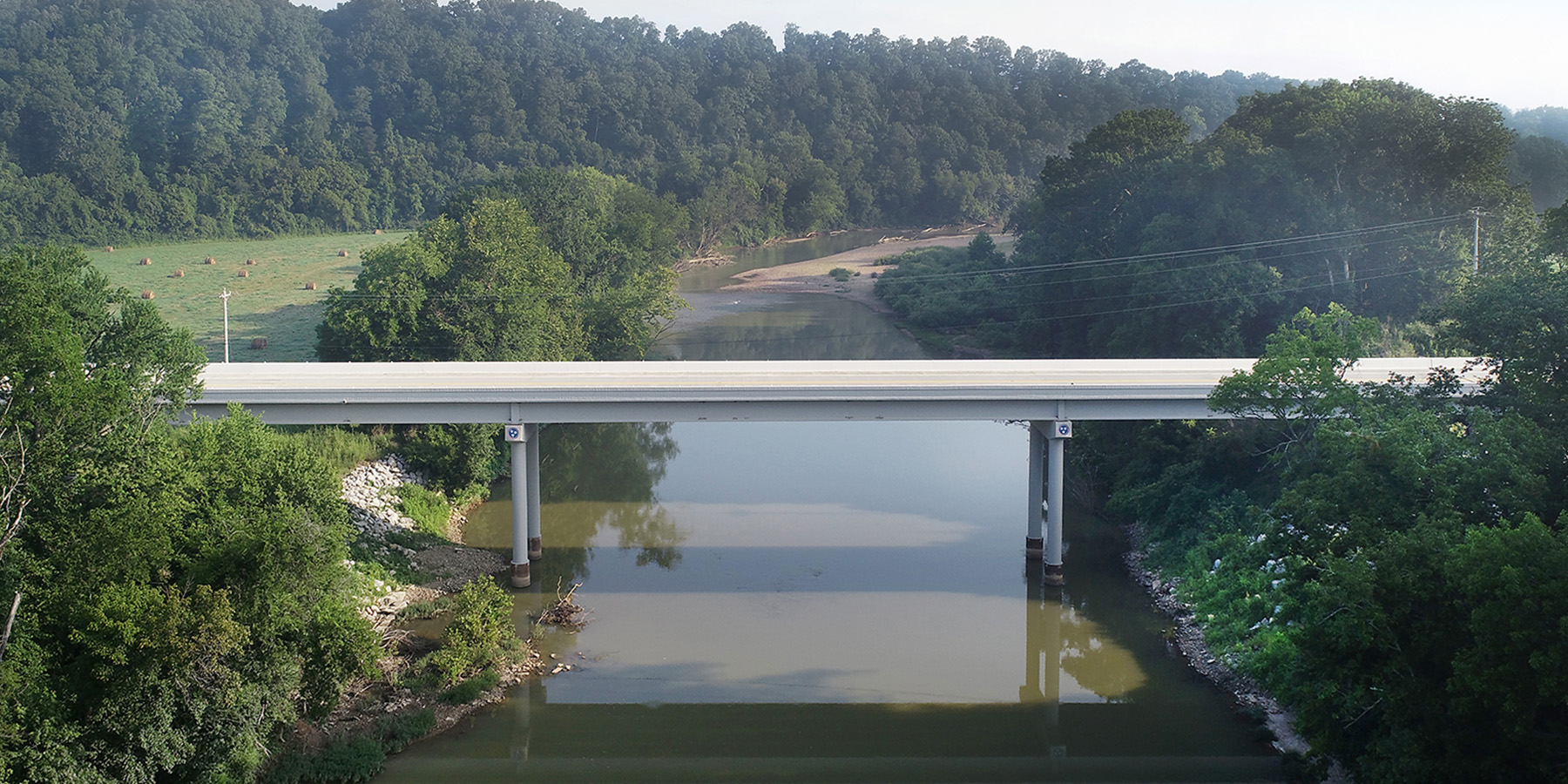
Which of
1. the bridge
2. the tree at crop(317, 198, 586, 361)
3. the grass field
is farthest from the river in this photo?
the grass field

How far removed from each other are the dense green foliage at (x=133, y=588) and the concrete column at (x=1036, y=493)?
18.1 metres

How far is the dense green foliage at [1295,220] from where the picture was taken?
49.0m

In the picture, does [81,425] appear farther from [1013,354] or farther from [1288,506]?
[1013,354]

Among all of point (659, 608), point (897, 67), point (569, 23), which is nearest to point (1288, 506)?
point (659, 608)

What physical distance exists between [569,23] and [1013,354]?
11363cm

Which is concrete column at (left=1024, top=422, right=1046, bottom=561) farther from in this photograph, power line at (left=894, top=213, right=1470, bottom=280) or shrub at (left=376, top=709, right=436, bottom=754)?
power line at (left=894, top=213, right=1470, bottom=280)

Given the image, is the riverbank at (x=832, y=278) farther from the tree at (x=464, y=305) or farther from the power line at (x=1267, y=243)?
the tree at (x=464, y=305)

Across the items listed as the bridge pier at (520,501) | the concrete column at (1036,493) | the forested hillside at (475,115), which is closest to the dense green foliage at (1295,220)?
the concrete column at (1036,493)

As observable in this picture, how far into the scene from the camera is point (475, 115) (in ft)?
396

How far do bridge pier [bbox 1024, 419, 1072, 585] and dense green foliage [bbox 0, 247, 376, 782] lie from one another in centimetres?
1674

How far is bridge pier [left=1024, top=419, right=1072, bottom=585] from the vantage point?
31.0 metres

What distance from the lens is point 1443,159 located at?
162ft

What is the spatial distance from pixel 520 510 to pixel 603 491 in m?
9.42

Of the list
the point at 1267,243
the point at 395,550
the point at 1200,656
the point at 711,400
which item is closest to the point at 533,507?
the point at 395,550
